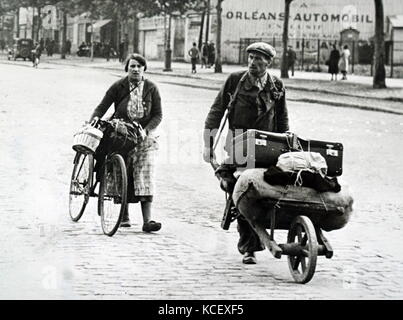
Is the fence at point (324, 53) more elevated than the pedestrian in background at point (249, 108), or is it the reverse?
the fence at point (324, 53)

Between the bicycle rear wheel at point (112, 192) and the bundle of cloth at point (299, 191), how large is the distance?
6.33ft

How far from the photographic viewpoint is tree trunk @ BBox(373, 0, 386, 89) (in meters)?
33.4

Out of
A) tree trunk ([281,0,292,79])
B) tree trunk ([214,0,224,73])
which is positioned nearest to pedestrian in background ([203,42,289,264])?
tree trunk ([281,0,292,79])

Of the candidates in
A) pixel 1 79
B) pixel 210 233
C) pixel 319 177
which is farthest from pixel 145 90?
pixel 1 79

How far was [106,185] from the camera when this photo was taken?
8875 mm

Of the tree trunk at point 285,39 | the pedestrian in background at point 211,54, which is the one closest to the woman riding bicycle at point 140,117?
the tree trunk at point 285,39

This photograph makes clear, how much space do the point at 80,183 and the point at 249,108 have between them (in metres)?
2.56

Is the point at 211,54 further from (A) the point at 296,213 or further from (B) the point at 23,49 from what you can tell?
(A) the point at 296,213

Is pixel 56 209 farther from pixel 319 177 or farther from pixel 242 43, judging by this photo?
pixel 242 43

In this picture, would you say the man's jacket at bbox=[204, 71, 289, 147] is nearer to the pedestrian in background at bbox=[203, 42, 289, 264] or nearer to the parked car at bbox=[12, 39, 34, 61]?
the pedestrian in background at bbox=[203, 42, 289, 264]

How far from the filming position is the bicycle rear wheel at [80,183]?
360 inches

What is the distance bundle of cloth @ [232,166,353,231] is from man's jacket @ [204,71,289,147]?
709 millimetres

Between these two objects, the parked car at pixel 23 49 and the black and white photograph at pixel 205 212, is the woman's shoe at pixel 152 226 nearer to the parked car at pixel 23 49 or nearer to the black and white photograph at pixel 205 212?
the black and white photograph at pixel 205 212

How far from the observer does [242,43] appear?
61625 millimetres
